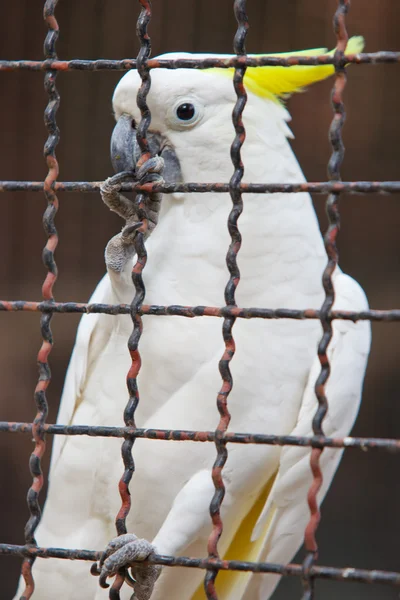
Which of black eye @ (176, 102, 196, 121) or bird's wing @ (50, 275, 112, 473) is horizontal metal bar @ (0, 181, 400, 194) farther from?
bird's wing @ (50, 275, 112, 473)

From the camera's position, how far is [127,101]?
75.7 inches

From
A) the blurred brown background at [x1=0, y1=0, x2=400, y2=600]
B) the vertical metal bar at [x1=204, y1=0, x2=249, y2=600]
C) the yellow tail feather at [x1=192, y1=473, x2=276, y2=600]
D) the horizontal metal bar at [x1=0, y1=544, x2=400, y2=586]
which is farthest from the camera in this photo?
the blurred brown background at [x1=0, y1=0, x2=400, y2=600]

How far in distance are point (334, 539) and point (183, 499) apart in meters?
2.46

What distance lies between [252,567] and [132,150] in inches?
40.9

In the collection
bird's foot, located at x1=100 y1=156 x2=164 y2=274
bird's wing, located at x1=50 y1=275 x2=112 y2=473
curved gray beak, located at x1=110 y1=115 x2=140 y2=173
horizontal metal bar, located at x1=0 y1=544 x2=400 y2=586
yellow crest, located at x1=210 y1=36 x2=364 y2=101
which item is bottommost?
horizontal metal bar, located at x1=0 y1=544 x2=400 y2=586

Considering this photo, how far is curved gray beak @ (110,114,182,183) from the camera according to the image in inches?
73.3

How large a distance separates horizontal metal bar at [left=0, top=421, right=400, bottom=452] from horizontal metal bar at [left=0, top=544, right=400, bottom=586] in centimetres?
17

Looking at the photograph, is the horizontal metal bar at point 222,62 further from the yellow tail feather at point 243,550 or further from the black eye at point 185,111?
the yellow tail feather at point 243,550

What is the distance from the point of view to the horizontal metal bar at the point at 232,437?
1.10 metres

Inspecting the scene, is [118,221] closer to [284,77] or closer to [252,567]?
[284,77]

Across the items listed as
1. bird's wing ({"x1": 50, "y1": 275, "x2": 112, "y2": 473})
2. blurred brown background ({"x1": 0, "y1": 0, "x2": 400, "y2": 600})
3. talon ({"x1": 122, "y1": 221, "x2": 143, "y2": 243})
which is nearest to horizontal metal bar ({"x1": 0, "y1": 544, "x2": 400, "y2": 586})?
talon ({"x1": 122, "y1": 221, "x2": 143, "y2": 243})

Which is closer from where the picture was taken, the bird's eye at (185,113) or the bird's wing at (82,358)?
the bird's eye at (185,113)

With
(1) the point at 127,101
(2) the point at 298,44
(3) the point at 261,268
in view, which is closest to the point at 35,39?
(2) the point at 298,44

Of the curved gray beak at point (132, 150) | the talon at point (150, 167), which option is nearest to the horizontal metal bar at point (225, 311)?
the talon at point (150, 167)
